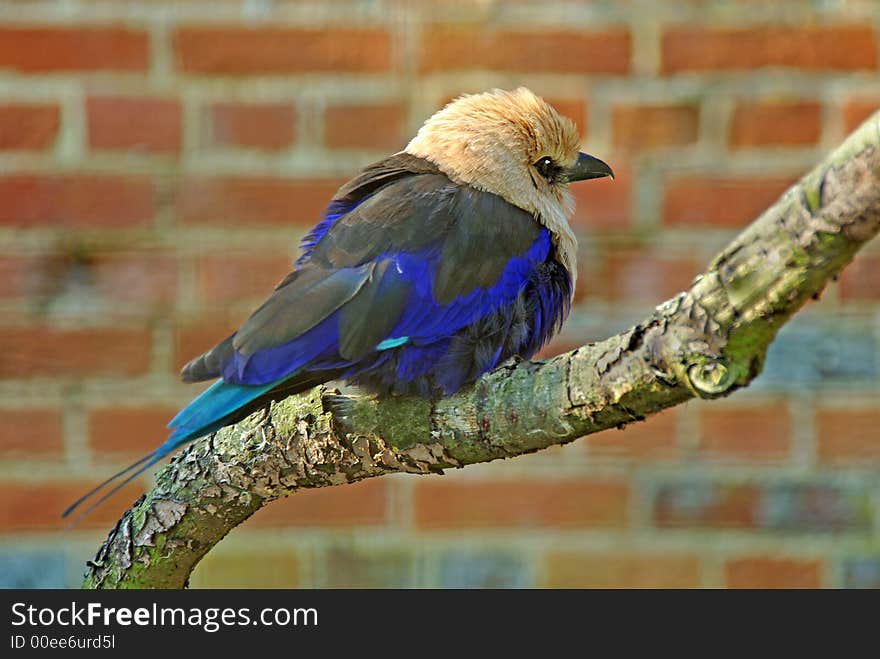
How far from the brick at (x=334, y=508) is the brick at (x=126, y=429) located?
189 millimetres

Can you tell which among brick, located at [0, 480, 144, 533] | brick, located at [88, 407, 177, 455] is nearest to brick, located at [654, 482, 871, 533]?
brick, located at [88, 407, 177, 455]

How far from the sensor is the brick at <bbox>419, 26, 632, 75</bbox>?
166cm

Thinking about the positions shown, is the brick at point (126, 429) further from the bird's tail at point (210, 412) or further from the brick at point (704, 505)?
the brick at point (704, 505)

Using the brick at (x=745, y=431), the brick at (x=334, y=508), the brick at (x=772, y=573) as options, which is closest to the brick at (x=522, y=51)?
the brick at (x=745, y=431)

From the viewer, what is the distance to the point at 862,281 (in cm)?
166

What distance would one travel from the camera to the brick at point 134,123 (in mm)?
1646

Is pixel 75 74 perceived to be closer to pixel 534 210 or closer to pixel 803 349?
pixel 534 210

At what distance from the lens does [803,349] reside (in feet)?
5.49

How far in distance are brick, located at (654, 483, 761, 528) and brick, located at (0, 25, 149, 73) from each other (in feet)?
3.18

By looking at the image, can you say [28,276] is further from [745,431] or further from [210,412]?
Result: [745,431]

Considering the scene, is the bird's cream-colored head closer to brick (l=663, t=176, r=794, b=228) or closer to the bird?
the bird

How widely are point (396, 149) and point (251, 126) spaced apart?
0.69ft

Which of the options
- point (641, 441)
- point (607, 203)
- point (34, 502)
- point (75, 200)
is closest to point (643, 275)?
point (607, 203)

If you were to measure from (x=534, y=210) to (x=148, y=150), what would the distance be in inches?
23.5
